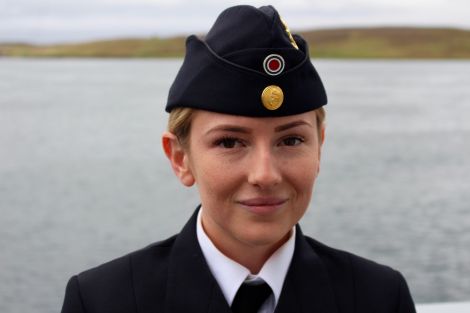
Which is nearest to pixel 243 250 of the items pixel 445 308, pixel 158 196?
pixel 445 308

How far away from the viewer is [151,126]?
1618 inches

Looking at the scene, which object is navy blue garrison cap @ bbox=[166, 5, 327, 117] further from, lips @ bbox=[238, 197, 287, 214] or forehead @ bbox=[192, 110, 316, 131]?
lips @ bbox=[238, 197, 287, 214]

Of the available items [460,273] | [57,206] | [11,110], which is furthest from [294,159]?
[11,110]

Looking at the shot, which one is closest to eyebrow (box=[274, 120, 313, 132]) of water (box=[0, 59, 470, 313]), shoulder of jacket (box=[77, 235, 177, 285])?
shoulder of jacket (box=[77, 235, 177, 285])

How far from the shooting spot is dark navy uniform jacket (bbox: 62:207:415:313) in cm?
197

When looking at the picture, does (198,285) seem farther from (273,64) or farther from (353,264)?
(273,64)

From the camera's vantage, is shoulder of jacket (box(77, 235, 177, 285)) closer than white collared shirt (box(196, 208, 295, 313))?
No

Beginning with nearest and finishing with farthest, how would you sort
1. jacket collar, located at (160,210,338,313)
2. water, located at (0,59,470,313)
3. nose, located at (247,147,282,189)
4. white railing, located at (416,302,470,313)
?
1. nose, located at (247,147,282,189)
2. jacket collar, located at (160,210,338,313)
3. white railing, located at (416,302,470,313)
4. water, located at (0,59,470,313)

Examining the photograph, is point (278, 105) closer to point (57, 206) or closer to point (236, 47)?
point (236, 47)

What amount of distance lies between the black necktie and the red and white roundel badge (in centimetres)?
54

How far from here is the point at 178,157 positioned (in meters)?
1.96

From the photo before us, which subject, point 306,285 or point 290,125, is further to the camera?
point 306,285

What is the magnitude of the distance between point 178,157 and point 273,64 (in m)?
0.34

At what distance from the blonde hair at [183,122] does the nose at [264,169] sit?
213mm
